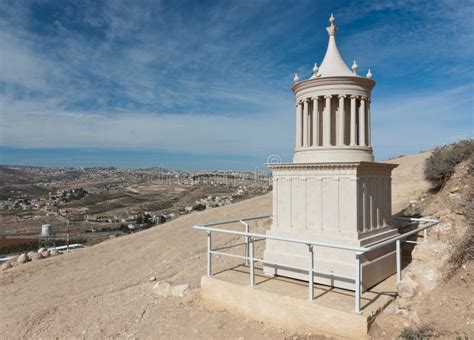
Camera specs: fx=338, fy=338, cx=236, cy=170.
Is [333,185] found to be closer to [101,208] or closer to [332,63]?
[332,63]

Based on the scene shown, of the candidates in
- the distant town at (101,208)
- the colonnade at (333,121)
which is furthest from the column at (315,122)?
the distant town at (101,208)

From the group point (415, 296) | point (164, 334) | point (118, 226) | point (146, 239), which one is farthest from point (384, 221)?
point (118, 226)

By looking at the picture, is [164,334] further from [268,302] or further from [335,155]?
[335,155]

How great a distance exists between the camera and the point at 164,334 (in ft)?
30.4

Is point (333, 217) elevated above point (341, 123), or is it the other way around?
point (341, 123)

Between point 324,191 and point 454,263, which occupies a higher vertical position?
point 324,191

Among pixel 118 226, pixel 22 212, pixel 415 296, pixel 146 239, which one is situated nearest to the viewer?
pixel 415 296

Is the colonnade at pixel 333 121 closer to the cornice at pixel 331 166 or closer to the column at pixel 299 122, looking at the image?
the column at pixel 299 122

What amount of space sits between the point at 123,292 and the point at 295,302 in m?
7.75

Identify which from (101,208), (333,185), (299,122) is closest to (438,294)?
(333,185)

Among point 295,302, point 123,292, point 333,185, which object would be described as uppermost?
point 333,185

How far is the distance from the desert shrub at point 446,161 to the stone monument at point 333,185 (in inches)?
370

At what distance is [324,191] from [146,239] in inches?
596

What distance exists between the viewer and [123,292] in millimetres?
13281
